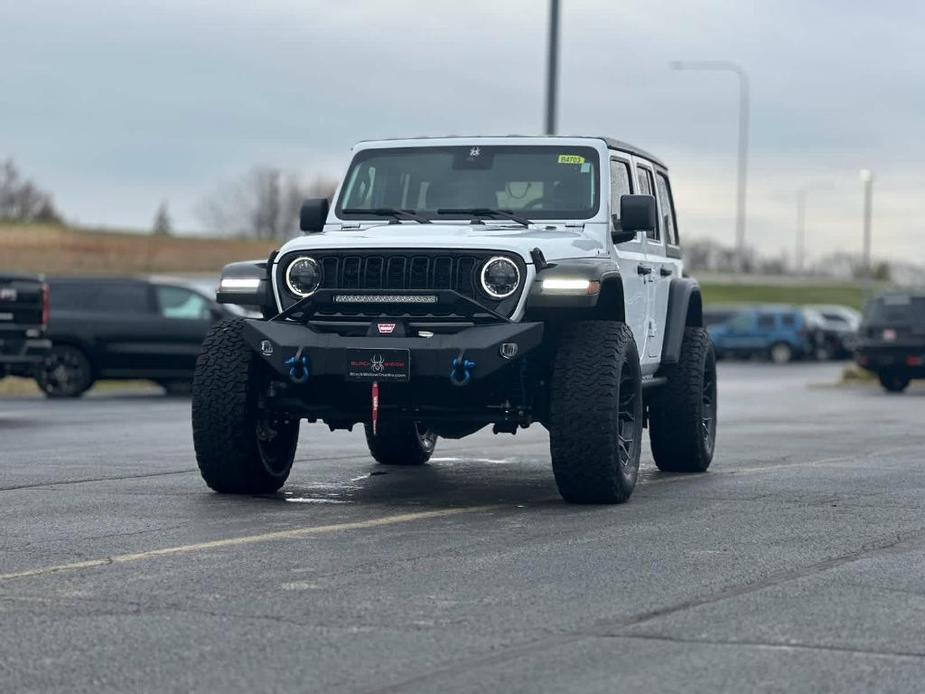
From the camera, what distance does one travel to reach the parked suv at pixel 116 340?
25578mm

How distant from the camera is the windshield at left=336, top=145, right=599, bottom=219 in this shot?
1120 centimetres

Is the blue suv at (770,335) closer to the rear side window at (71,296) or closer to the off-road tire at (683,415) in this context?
the rear side window at (71,296)

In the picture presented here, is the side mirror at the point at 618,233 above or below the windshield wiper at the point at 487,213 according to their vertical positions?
below

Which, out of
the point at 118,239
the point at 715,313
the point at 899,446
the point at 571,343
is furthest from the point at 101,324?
the point at 118,239

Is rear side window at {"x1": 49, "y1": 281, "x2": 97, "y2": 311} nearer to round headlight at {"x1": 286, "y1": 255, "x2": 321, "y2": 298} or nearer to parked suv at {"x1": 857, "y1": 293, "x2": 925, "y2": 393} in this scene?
parked suv at {"x1": 857, "y1": 293, "x2": 925, "y2": 393}

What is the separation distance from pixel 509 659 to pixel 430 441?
7.60 meters

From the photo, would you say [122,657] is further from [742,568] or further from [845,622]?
[742,568]

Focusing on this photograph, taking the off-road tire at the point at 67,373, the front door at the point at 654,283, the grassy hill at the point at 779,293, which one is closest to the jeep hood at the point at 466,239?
the front door at the point at 654,283

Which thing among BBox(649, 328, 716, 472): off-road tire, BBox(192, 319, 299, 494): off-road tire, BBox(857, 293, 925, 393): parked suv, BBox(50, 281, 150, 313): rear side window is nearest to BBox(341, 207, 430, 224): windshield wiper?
BBox(192, 319, 299, 494): off-road tire

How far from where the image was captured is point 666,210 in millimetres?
13281

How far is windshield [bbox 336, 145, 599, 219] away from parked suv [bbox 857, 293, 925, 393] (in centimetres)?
2042

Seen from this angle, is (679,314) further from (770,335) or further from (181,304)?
(770,335)

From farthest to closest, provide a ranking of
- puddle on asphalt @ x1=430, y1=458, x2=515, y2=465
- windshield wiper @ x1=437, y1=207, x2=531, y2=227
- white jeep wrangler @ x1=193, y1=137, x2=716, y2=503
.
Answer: puddle on asphalt @ x1=430, y1=458, x2=515, y2=465 → windshield wiper @ x1=437, y1=207, x2=531, y2=227 → white jeep wrangler @ x1=193, y1=137, x2=716, y2=503

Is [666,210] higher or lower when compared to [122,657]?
higher
